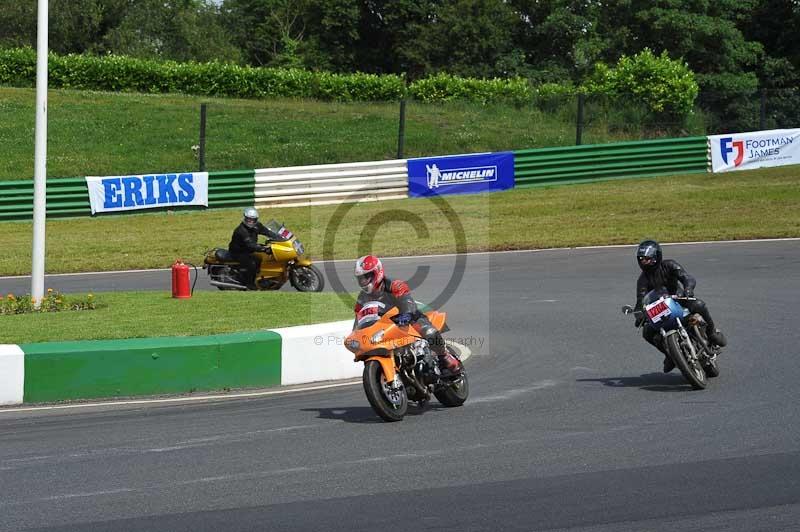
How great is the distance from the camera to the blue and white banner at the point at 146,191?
2847cm

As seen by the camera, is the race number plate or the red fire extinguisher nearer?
the race number plate

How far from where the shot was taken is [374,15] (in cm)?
6259

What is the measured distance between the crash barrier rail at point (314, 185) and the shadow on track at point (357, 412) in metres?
19.5

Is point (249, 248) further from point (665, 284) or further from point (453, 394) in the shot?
point (453, 394)

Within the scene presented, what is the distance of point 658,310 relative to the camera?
35.8ft

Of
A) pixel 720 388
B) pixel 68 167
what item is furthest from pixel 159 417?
pixel 68 167

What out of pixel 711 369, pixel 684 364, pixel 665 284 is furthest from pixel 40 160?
pixel 711 369

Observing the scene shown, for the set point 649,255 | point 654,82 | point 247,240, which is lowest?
point 649,255

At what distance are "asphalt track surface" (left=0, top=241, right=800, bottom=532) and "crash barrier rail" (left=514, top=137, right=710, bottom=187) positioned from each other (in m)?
18.6

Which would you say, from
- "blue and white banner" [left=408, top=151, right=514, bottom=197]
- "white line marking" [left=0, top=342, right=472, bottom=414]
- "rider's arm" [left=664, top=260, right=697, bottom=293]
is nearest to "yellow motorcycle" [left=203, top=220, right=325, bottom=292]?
"white line marking" [left=0, top=342, right=472, bottom=414]

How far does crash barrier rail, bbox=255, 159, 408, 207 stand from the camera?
1162 inches

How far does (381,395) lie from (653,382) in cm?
312

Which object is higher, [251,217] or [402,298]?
[251,217]

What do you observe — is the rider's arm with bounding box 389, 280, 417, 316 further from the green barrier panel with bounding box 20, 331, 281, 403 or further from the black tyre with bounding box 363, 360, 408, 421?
the green barrier panel with bounding box 20, 331, 281, 403
